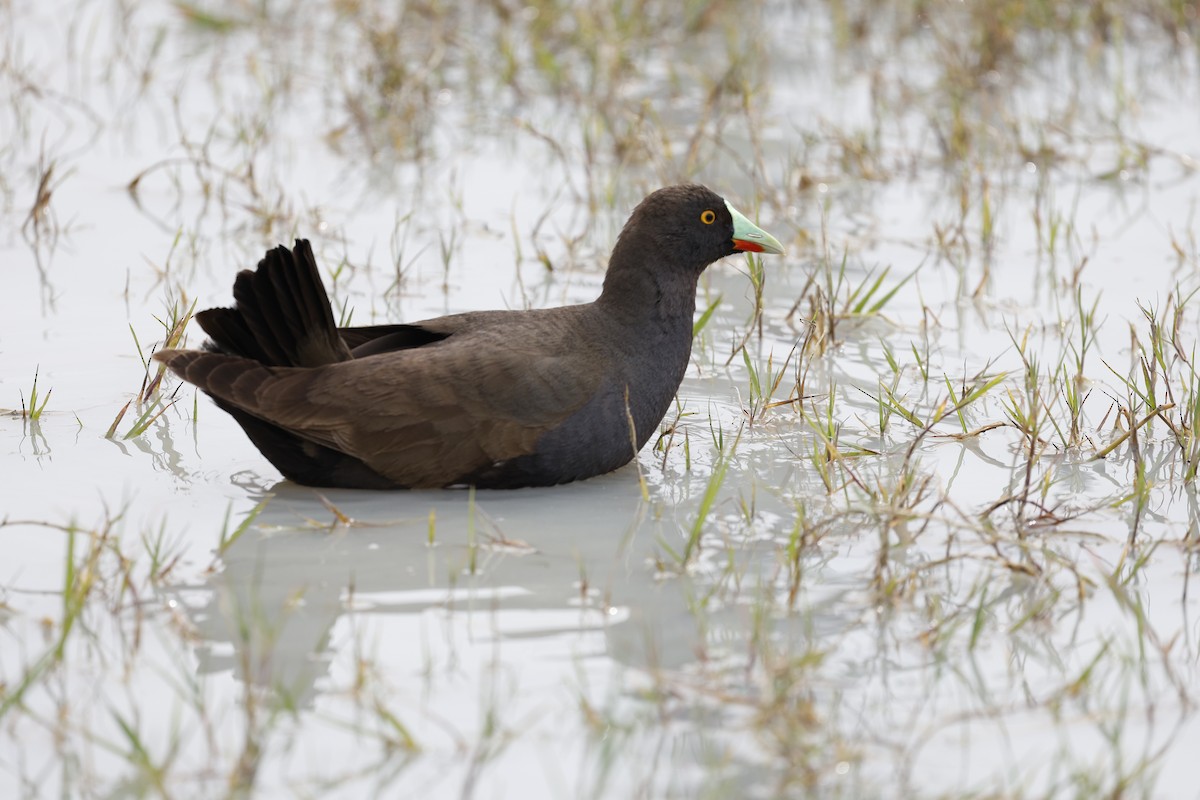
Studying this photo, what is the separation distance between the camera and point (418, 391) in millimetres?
5223

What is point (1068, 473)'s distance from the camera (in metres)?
5.49

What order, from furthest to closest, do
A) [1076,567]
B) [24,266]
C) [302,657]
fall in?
[24,266], [1076,567], [302,657]

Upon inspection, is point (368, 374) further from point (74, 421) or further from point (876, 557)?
point (876, 557)

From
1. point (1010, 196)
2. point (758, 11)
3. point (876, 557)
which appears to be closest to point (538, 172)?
point (1010, 196)

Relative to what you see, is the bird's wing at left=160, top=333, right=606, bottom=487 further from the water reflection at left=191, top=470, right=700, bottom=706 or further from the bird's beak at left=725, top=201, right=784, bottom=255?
the bird's beak at left=725, top=201, right=784, bottom=255

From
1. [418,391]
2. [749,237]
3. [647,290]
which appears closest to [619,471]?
[647,290]

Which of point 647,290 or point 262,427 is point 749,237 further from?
point 262,427

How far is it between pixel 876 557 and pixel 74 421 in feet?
8.82

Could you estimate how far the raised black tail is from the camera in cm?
512

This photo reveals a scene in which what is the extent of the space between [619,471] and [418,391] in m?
0.76

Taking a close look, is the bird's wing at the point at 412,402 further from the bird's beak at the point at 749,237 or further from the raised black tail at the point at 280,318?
the bird's beak at the point at 749,237

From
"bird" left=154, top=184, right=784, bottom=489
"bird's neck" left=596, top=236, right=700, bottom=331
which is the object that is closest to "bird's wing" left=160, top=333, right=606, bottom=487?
"bird" left=154, top=184, right=784, bottom=489

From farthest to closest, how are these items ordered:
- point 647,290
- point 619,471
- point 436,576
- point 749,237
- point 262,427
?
1. point 749,237
2. point 647,290
3. point 619,471
4. point 262,427
5. point 436,576

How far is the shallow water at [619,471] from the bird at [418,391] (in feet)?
0.43
